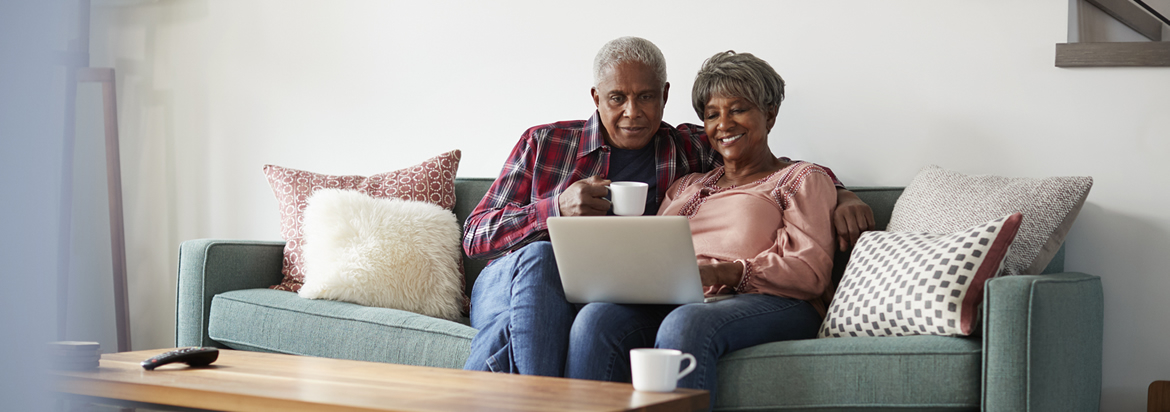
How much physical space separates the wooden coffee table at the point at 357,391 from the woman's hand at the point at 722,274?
560 mm

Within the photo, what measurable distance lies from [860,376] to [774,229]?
488 mm

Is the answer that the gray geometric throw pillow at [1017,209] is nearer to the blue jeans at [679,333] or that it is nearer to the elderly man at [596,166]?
the elderly man at [596,166]

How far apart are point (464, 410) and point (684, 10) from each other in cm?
180

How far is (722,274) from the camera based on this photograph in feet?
5.77

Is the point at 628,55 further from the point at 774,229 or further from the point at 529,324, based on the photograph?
the point at 529,324

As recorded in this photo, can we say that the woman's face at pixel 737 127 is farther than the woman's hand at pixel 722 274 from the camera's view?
Yes

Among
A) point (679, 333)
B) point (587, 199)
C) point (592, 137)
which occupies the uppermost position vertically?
point (592, 137)

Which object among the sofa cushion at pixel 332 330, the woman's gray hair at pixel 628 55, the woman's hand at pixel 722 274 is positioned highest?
the woman's gray hair at pixel 628 55

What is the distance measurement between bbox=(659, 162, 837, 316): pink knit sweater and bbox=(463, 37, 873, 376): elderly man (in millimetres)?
86

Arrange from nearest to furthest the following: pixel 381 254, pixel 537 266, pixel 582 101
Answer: pixel 537 266, pixel 381 254, pixel 582 101

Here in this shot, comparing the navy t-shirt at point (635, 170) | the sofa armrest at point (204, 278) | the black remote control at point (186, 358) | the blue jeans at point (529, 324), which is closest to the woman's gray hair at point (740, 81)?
the navy t-shirt at point (635, 170)

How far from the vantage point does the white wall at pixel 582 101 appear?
2041 mm

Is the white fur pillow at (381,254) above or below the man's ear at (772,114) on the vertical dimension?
below

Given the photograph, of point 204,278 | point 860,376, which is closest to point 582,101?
point 204,278
